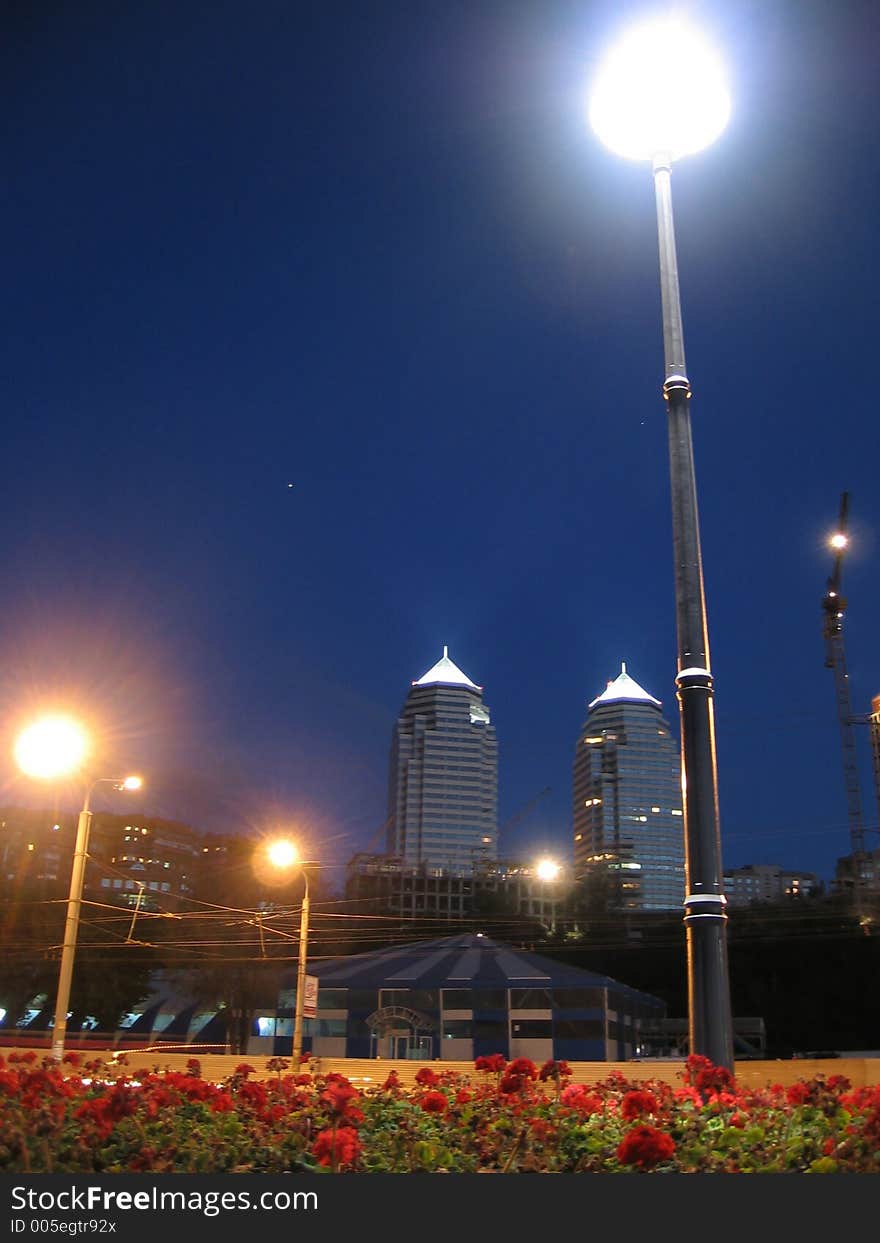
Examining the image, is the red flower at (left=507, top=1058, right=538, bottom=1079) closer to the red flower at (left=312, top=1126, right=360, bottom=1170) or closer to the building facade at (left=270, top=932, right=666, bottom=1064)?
the red flower at (left=312, top=1126, right=360, bottom=1170)

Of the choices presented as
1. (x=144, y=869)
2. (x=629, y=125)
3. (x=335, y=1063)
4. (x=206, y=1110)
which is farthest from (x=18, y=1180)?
(x=144, y=869)

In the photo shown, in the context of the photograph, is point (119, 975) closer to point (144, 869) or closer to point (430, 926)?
point (430, 926)

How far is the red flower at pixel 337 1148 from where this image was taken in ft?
14.9

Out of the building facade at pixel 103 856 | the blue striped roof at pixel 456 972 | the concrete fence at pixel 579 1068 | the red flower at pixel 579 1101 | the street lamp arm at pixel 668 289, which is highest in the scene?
the building facade at pixel 103 856

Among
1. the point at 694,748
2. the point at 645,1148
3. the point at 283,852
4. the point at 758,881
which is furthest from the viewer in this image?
the point at 758,881

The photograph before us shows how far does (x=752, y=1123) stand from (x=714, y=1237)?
1.34 metres

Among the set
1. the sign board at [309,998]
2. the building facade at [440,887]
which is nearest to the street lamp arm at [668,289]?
the sign board at [309,998]

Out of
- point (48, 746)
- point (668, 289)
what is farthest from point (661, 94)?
point (48, 746)

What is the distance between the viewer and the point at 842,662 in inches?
5064

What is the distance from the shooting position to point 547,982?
1540 inches

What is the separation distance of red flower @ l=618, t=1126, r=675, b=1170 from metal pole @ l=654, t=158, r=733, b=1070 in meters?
2.58

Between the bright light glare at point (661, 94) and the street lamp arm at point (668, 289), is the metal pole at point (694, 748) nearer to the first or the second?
the street lamp arm at point (668, 289)

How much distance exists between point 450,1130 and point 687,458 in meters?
5.51

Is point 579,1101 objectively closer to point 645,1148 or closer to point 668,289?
point 645,1148
